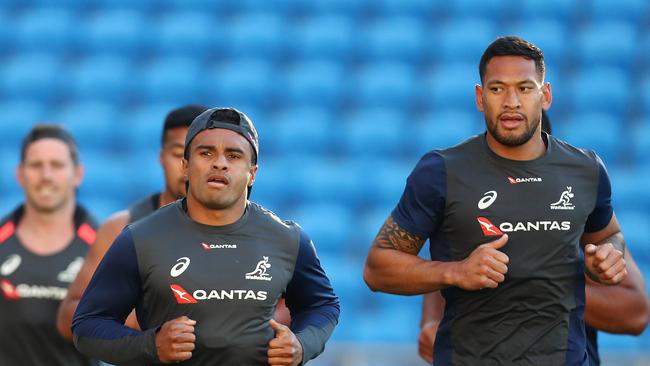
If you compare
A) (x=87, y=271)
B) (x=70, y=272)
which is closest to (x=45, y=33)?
(x=70, y=272)

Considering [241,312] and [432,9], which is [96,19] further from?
[241,312]

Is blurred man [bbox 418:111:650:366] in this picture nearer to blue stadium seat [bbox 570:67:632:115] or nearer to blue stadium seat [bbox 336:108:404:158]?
blue stadium seat [bbox 336:108:404:158]

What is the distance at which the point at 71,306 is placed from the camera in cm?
496

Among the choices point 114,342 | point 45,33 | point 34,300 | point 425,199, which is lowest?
point 34,300

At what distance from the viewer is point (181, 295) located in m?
3.83

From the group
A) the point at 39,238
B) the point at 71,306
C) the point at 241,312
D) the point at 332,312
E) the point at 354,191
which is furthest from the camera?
the point at 354,191

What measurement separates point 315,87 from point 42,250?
503cm

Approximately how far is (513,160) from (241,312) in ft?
3.53

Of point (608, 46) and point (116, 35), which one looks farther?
point (116, 35)

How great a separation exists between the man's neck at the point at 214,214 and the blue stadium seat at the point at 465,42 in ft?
24.2

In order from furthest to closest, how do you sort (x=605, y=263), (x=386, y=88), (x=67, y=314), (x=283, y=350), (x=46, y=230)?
(x=386, y=88) → (x=46, y=230) → (x=67, y=314) → (x=605, y=263) → (x=283, y=350)

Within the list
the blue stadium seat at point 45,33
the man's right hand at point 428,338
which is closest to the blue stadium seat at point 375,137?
the blue stadium seat at point 45,33

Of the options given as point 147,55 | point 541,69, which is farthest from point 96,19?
point 541,69

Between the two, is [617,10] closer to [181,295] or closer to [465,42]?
[465,42]
